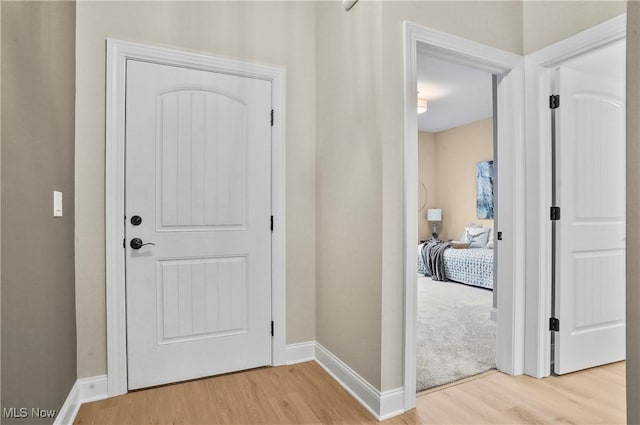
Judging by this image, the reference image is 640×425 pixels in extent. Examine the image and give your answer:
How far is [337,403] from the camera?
2004mm

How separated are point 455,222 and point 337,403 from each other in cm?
604

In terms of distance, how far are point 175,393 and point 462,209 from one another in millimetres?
6371

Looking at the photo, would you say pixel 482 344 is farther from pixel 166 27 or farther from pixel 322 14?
pixel 166 27

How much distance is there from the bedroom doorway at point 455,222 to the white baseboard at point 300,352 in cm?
74

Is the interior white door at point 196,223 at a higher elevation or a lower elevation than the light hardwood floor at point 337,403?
higher

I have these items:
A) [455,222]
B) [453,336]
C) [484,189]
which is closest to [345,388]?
[453,336]

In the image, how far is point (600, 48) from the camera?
201cm

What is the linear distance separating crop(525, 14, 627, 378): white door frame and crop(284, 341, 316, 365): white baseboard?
1442mm

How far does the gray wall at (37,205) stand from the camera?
3.94 feet

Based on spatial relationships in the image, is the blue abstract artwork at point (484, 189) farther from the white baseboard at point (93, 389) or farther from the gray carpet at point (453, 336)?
the white baseboard at point (93, 389)

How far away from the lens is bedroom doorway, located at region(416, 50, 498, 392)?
2707 millimetres

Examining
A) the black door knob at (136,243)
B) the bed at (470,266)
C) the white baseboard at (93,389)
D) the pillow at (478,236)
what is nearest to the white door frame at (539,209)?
the black door knob at (136,243)

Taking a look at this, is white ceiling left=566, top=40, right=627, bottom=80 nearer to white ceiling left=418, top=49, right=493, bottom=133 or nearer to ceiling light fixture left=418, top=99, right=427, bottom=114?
white ceiling left=418, top=49, right=493, bottom=133

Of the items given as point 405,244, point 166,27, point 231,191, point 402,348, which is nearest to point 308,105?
point 231,191
